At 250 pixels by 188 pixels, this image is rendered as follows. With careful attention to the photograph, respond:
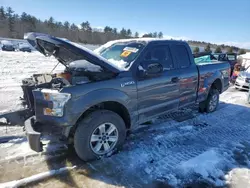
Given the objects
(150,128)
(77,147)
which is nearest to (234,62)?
(150,128)

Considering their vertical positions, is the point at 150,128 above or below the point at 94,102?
below

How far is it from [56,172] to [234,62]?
12913mm

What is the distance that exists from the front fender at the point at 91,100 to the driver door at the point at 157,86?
41cm

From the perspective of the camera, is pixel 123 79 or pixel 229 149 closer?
pixel 123 79

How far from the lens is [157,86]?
4094 millimetres

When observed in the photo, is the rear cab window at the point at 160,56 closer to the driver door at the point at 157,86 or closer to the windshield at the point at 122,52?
the driver door at the point at 157,86

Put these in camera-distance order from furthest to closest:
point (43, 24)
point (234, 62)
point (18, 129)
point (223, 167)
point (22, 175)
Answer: point (43, 24) < point (234, 62) < point (18, 129) < point (223, 167) < point (22, 175)

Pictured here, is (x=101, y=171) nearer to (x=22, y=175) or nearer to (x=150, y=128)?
(x=22, y=175)

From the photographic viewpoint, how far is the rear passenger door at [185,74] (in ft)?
15.4

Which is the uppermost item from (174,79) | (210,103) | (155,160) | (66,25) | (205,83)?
(66,25)

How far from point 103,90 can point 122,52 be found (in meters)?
1.19

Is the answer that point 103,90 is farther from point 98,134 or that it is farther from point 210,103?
point 210,103

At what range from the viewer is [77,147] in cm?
328

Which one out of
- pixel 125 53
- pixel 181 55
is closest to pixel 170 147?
pixel 125 53
